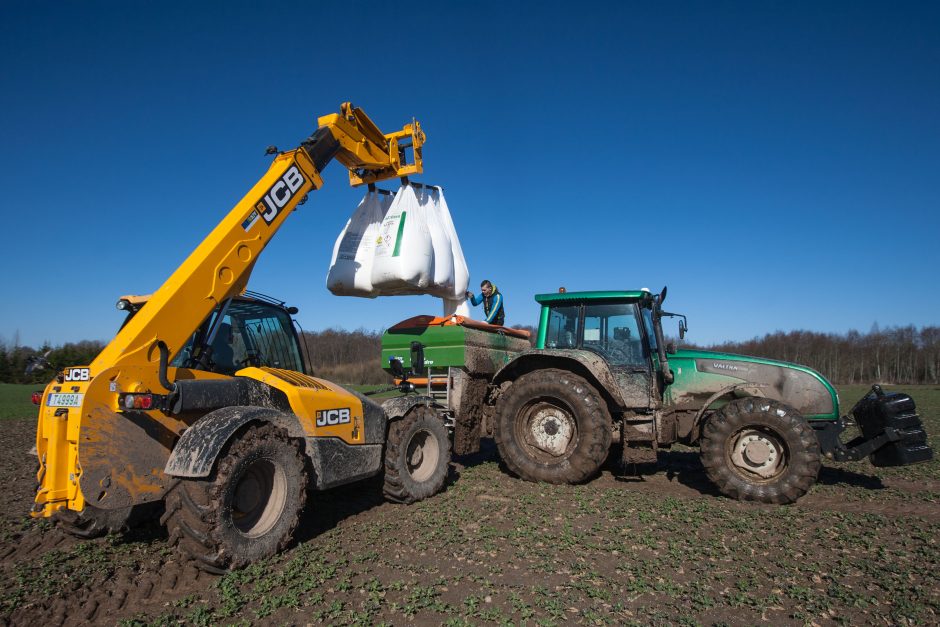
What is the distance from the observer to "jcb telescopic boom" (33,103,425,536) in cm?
353

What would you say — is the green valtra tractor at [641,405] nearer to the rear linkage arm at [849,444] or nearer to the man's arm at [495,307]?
the rear linkage arm at [849,444]

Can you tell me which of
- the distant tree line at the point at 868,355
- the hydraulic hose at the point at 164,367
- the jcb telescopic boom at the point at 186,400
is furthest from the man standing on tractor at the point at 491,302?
the distant tree line at the point at 868,355

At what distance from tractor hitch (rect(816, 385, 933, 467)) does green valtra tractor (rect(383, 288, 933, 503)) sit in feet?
0.04

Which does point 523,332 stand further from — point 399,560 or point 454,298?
point 399,560

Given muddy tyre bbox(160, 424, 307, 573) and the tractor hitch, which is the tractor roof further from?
muddy tyre bbox(160, 424, 307, 573)

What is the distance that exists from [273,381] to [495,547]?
2.26 metres

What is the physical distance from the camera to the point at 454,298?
7.37m

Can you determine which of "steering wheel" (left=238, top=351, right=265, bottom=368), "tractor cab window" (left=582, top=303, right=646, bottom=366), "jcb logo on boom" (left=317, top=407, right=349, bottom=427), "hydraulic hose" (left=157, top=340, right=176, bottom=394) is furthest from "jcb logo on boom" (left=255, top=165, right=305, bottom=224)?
"tractor cab window" (left=582, top=303, right=646, bottom=366)

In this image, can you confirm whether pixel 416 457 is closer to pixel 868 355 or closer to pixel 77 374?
pixel 77 374

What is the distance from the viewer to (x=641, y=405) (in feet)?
21.6

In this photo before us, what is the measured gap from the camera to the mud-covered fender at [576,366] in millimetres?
6574

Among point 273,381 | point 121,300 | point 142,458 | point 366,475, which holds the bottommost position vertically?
point 366,475

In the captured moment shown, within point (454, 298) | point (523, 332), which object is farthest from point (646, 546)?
point (523, 332)

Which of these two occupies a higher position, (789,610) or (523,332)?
(523,332)
